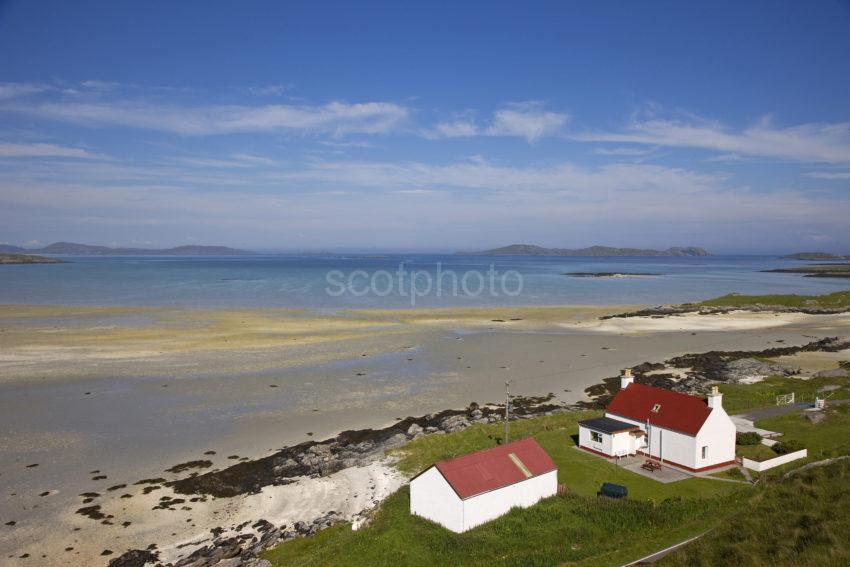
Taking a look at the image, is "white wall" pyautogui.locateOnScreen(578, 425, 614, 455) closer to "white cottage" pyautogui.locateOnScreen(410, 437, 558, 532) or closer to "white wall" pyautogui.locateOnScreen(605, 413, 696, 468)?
"white wall" pyautogui.locateOnScreen(605, 413, 696, 468)

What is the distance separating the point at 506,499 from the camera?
18719 mm

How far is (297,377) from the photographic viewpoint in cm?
3994

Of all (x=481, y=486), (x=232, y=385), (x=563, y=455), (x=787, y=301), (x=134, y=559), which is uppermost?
(x=787, y=301)

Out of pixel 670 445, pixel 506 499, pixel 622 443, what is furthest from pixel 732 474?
pixel 506 499

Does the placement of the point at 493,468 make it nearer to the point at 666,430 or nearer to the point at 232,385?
the point at 666,430

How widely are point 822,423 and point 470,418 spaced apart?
18207 millimetres

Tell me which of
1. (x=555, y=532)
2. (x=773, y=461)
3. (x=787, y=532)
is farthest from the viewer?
(x=773, y=461)

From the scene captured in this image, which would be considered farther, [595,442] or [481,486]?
[595,442]

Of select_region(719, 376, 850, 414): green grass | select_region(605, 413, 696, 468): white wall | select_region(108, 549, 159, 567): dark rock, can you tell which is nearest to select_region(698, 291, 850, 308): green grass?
select_region(719, 376, 850, 414): green grass

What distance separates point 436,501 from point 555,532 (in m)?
4.12

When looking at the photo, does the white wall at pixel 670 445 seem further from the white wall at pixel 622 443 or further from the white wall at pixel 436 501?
the white wall at pixel 436 501

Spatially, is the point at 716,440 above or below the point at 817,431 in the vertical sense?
above

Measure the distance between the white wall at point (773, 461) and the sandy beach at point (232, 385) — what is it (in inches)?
531

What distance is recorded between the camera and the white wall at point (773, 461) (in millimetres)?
21812
